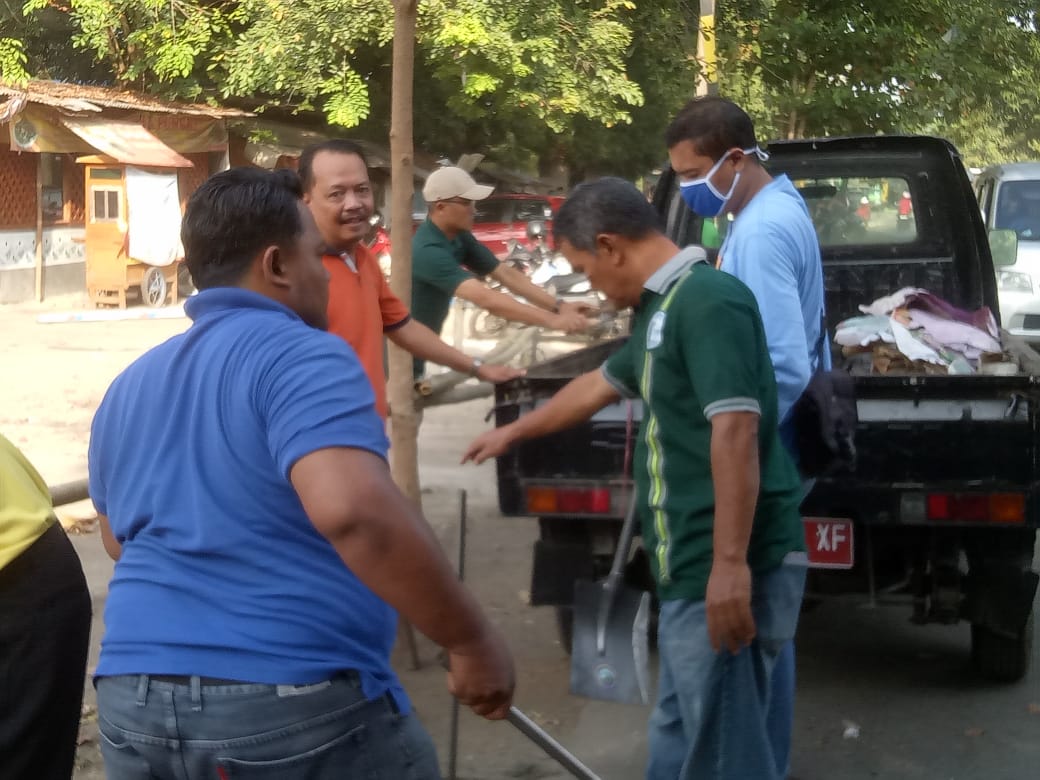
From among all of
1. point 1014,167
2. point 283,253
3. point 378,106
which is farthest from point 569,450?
point 378,106

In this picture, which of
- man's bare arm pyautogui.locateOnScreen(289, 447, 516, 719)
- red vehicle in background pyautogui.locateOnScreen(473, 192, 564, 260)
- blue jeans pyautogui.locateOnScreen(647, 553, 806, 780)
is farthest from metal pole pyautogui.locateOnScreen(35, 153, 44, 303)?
man's bare arm pyautogui.locateOnScreen(289, 447, 516, 719)

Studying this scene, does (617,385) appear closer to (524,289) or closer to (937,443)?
(937,443)

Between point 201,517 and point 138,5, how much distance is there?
20497 millimetres

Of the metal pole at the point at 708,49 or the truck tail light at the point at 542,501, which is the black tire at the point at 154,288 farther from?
the truck tail light at the point at 542,501

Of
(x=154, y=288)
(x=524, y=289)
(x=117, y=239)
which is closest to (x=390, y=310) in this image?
(x=524, y=289)

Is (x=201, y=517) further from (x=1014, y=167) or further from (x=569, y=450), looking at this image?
(x=1014, y=167)

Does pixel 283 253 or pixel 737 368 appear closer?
pixel 283 253

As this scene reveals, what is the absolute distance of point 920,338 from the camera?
5488 mm

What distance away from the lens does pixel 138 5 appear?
812 inches

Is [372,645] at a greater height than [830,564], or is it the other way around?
[372,645]

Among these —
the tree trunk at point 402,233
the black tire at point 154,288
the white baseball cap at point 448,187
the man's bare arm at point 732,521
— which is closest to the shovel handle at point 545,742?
the man's bare arm at point 732,521

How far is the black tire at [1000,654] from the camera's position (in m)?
4.80

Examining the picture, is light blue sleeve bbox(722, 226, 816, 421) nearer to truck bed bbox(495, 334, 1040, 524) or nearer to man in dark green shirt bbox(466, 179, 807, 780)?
man in dark green shirt bbox(466, 179, 807, 780)

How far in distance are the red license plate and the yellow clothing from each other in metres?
2.66
